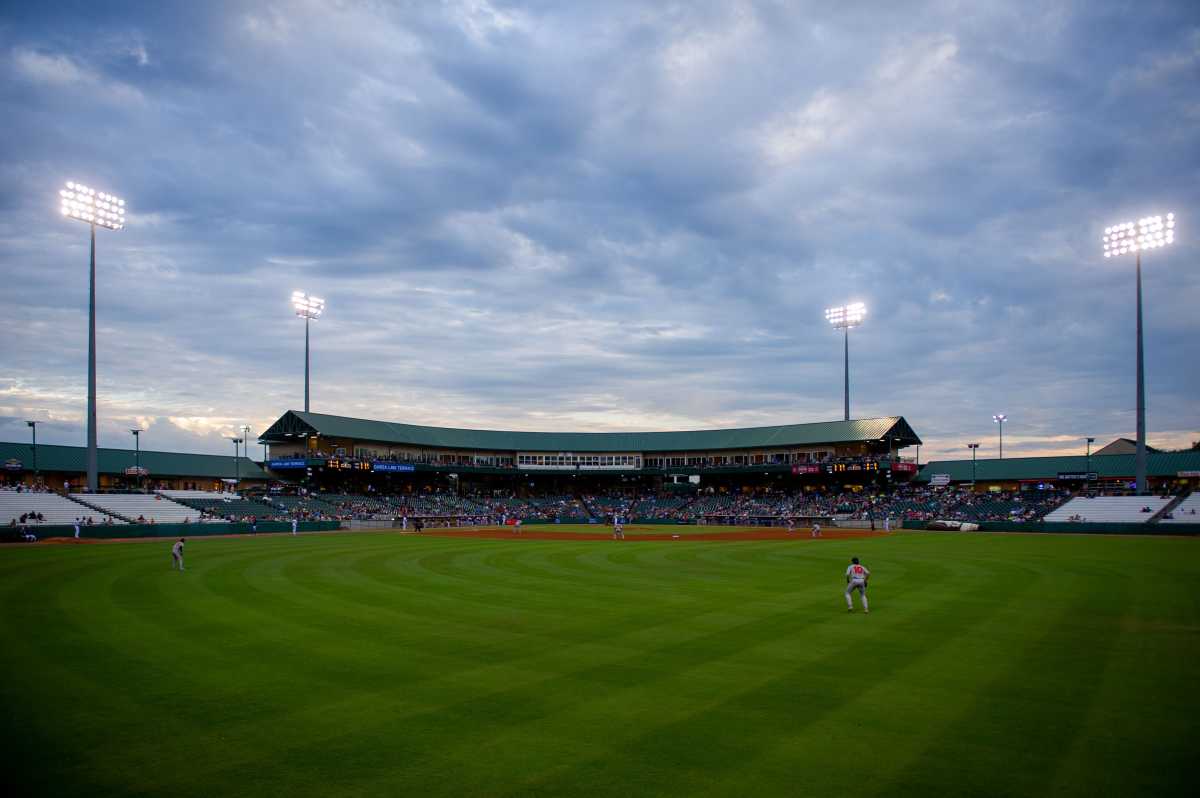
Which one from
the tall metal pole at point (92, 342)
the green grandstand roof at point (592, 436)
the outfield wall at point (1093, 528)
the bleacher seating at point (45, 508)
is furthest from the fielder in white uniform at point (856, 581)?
the green grandstand roof at point (592, 436)

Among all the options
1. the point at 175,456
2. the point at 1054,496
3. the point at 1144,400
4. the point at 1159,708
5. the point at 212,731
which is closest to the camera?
the point at 212,731

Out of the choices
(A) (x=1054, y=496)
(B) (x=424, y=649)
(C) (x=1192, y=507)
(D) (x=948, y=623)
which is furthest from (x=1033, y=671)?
(A) (x=1054, y=496)

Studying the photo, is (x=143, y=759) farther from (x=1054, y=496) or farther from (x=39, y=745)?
(x=1054, y=496)

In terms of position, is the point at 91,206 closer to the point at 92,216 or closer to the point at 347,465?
the point at 92,216

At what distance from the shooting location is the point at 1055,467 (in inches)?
3125

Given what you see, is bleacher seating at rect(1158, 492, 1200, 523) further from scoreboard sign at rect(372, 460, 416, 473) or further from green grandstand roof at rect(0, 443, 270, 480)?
green grandstand roof at rect(0, 443, 270, 480)

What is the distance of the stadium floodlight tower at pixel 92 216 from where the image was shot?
166 ft

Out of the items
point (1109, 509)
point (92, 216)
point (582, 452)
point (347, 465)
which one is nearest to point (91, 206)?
point (92, 216)

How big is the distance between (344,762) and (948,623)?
14344 millimetres

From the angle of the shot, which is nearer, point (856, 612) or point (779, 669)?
point (779, 669)

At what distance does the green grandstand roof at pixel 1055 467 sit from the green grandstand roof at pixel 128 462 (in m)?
88.3

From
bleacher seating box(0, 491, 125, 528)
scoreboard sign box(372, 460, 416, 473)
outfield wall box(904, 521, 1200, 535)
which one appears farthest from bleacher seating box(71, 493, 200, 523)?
outfield wall box(904, 521, 1200, 535)

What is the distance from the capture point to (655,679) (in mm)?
12086

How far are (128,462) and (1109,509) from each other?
9871 centimetres
